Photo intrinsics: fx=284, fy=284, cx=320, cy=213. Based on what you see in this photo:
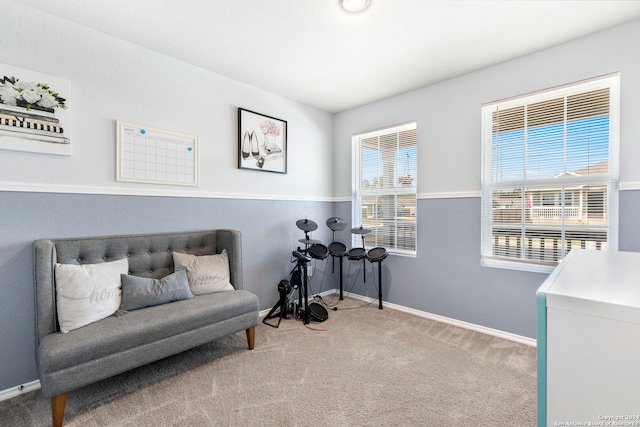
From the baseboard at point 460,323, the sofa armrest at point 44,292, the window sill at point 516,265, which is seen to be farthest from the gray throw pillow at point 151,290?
the window sill at point 516,265

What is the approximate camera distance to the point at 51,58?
6.75 ft

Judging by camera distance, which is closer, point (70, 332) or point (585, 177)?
point (70, 332)

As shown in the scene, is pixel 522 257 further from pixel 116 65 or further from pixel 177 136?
pixel 116 65

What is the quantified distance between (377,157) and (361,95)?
81 centimetres

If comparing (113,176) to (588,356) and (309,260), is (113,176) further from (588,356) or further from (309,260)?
(588,356)

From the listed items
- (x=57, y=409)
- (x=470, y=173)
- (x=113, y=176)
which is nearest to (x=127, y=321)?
(x=57, y=409)

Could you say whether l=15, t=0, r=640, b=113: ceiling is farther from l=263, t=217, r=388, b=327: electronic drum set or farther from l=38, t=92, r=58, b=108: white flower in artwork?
l=263, t=217, r=388, b=327: electronic drum set

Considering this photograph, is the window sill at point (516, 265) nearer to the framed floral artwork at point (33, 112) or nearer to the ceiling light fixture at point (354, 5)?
the ceiling light fixture at point (354, 5)

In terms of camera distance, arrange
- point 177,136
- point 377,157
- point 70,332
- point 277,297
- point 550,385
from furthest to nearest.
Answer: point 377,157, point 277,297, point 177,136, point 70,332, point 550,385

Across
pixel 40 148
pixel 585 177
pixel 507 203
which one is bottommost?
pixel 507 203

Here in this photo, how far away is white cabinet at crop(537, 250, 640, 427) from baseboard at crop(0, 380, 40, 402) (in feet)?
9.67

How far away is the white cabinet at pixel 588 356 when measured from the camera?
22.4 inches

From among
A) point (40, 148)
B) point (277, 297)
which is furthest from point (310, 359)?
point (40, 148)

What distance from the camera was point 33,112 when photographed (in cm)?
199
